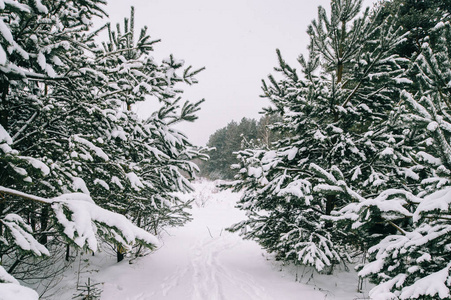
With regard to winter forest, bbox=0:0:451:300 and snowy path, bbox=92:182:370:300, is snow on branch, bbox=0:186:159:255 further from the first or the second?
snowy path, bbox=92:182:370:300

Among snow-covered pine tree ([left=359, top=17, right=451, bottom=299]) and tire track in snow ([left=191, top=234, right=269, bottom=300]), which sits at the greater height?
snow-covered pine tree ([left=359, top=17, right=451, bottom=299])

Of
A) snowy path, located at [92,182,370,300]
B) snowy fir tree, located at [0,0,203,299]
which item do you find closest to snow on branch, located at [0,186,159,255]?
snowy fir tree, located at [0,0,203,299]

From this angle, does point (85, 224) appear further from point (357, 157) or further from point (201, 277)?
point (357, 157)

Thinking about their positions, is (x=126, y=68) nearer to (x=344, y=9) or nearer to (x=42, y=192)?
(x=42, y=192)

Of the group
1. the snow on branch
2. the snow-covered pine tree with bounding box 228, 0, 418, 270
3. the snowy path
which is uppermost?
the snow-covered pine tree with bounding box 228, 0, 418, 270

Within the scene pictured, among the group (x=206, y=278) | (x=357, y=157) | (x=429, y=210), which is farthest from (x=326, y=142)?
(x=206, y=278)

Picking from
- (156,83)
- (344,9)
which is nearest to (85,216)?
(156,83)

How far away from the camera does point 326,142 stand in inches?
188

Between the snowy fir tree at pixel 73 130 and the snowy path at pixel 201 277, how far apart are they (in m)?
1.64

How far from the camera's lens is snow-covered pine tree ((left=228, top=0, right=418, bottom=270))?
4176mm

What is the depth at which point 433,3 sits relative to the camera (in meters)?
7.86

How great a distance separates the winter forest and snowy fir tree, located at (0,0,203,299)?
0.08 ft

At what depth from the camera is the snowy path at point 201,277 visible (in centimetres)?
450

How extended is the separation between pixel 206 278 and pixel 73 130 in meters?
4.70
